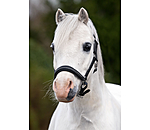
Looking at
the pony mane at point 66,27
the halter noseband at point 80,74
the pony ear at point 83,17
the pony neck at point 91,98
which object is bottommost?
the pony neck at point 91,98

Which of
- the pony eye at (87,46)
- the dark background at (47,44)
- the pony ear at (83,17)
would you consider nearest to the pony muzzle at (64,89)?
the pony eye at (87,46)

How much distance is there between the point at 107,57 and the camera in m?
4.60

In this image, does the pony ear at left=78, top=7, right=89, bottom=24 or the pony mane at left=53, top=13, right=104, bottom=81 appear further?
the pony ear at left=78, top=7, right=89, bottom=24

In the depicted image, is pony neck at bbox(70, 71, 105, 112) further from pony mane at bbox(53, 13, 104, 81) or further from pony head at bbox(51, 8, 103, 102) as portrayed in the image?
pony mane at bbox(53, 13, 104, 81)

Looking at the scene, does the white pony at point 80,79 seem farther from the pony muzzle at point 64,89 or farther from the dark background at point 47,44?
the dark background at point 47,44

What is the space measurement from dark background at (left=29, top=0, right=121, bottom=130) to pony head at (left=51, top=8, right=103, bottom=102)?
8.46 feet

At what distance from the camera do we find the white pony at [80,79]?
1.26m

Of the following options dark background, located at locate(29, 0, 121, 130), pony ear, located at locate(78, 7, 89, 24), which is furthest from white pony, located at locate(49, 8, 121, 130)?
dark background, located at locate(29, 0, 121, 130)

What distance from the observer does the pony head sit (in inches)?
48.2

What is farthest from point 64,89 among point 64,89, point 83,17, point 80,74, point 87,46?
point 83,17

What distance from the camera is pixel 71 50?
51.0 inches

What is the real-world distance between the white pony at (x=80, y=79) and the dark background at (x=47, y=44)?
2.46m
